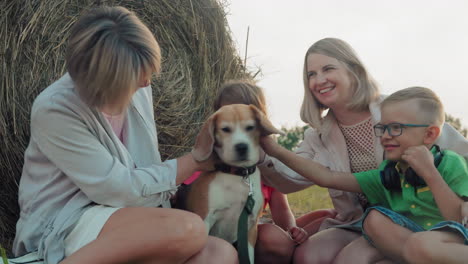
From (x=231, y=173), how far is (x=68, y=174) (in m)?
0.87

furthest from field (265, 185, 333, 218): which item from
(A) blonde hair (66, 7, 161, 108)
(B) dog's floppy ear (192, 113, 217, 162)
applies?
(A) blonde hair (66, 7, 161, 108)

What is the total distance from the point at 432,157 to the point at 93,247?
1503 millimetres

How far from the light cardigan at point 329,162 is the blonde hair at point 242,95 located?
0.33 m

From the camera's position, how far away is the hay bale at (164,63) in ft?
11.0

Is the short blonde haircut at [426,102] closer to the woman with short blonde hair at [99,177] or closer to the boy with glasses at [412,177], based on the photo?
the boy with glasses at [412,177]

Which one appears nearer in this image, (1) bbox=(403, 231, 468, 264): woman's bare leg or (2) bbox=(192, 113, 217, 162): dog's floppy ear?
(1) bbox=(403, 231, 468, 264): woman's bare leg

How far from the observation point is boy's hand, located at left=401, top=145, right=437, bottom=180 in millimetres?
2516

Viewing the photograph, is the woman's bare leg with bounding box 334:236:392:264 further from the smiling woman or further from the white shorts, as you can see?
the white shorts

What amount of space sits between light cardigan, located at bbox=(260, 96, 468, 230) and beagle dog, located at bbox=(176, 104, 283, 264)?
7.0 inches

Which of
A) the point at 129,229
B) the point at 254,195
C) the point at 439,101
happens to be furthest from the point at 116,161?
the point at 439,101

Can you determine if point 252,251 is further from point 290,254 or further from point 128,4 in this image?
point 128,4

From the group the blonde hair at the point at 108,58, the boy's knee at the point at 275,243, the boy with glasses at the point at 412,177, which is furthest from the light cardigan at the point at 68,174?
the boy with glasses at the point at 412,177

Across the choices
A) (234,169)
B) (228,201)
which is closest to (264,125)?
(234,169)

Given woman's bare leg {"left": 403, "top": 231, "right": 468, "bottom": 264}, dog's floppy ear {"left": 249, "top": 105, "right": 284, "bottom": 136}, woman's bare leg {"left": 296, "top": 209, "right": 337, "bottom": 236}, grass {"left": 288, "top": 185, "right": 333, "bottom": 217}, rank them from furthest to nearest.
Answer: grass {"left": 288, "top": 185, "right": 333, "bottom": 217}, woman's bare leg {"left": 296, "top": 209, "right": 337, "bottom": 236}, dog's floppy ear {"left": 249, "top": 105, "right": 284, "bottom": 136}, woman's bare leg {"left": 403, "top": 231, "right": 468, "bottom": 264}
